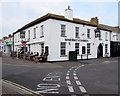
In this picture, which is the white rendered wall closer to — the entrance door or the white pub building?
the white pub building

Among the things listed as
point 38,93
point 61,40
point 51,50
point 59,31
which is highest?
point 59,31

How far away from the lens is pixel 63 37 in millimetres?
18562

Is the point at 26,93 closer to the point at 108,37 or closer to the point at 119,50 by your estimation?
the point at 108,37

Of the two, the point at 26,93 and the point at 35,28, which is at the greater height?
the point at 35,28

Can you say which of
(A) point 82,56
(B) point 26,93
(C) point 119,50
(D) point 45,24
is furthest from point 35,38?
(C) point 119,50

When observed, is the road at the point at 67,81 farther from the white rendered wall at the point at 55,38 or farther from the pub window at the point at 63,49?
the pub window at the point at 63,49

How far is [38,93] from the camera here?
16.0 feet

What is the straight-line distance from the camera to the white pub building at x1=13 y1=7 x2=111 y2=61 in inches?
689

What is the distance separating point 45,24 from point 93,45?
35.4 ft

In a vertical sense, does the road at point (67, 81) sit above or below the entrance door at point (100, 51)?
below

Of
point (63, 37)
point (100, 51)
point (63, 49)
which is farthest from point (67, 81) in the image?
point (100, 51)

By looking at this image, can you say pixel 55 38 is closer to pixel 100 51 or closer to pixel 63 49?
pixel 63 49

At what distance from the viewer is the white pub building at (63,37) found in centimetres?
1749

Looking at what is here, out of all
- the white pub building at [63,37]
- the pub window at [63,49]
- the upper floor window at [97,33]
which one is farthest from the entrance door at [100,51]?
the pub window at [63,49]
